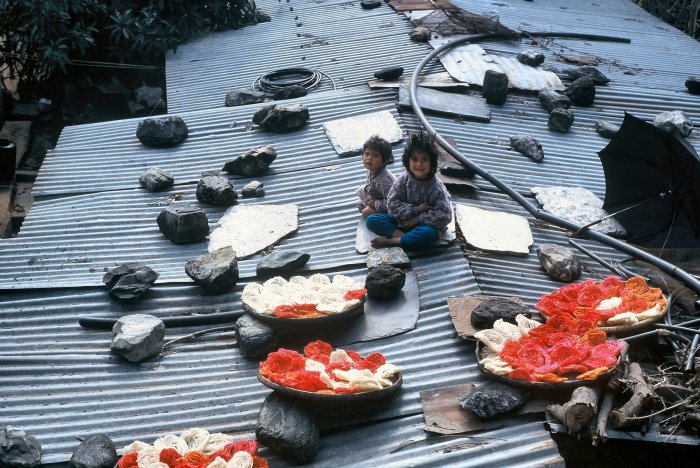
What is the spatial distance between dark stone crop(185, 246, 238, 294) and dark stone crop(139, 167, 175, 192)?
1828 millimetres

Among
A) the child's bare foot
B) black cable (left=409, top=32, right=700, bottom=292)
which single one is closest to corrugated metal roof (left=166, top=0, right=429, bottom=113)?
black cable (left=409, top=32, right=700, bottom=292)

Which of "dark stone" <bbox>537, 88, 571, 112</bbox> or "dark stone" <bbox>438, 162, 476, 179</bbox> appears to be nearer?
"dark stone" <bbox>438, 162, 476, 179</bbox>

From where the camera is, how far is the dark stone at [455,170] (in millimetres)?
7402

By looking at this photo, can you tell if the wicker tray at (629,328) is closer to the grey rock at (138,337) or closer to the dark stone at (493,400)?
the dark stone at (493,400)

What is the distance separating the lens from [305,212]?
7.36m

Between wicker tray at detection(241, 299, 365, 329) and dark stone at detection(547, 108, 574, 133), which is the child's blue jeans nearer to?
wicker tray at detection(241, 299, 365, 329)

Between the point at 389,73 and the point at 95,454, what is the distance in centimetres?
622

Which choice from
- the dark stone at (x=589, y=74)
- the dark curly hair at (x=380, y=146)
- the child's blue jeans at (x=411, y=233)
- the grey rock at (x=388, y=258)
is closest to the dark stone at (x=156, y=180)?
the dark curly hair at (x=380, y=146)

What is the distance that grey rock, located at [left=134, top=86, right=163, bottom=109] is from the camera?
1267 cm

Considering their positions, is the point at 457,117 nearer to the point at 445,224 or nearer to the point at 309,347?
the point at 445,224

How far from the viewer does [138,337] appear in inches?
224

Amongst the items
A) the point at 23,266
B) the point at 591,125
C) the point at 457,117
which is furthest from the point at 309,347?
the point at 591,125

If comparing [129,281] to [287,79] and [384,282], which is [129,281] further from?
[287,79]

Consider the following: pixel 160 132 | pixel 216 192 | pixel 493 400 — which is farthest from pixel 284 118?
pixel 493 400
